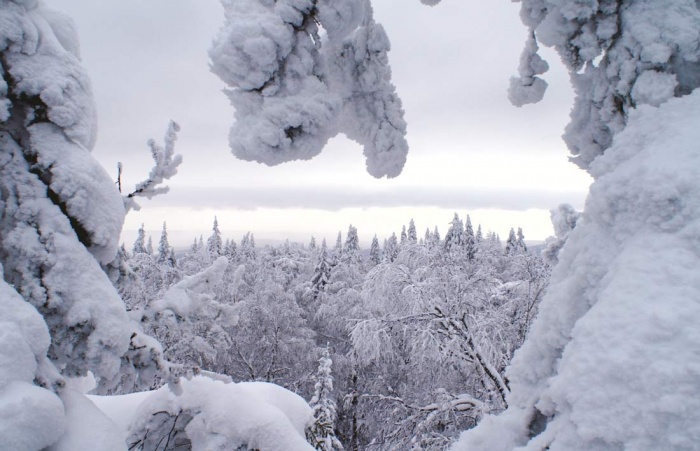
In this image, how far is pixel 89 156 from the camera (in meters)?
3.91

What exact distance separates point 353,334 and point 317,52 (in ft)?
25.0

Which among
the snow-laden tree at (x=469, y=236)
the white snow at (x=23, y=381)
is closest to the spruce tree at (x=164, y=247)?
the snow-laden tree at (x=469, y=236)

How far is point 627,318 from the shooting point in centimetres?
138

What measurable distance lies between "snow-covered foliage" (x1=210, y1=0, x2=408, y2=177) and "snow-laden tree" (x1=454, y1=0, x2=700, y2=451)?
4.03 feet

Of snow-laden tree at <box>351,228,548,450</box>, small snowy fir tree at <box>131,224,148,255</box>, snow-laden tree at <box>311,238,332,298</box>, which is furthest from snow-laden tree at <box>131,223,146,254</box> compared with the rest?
snow-laden tree at <box>351,228,548,450</box>

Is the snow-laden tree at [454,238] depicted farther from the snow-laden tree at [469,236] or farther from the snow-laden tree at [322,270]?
the snow-laden tree at [322,270]

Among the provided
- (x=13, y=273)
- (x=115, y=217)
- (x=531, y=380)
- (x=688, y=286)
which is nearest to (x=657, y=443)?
(x=688, y=286)

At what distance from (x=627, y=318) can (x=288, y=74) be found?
7.48 feet

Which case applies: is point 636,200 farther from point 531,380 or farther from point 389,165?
point 389,165

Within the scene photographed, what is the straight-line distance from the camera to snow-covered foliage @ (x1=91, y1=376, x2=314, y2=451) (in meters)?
4.94

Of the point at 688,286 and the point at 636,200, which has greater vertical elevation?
the point at 636,200

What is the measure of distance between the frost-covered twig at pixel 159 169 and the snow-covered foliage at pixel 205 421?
2373 millimetres

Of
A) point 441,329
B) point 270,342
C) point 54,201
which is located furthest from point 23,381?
point 270,342

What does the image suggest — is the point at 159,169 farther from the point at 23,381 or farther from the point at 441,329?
the point at 441,329
